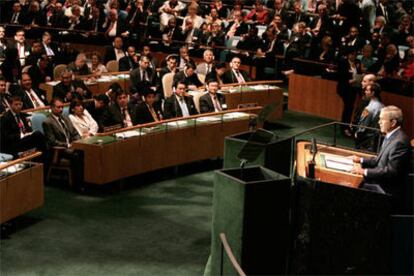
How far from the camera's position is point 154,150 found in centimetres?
1108

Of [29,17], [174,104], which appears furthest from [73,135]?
[29,17]

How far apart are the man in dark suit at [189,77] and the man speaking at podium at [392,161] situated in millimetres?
6601

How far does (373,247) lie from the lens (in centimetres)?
684

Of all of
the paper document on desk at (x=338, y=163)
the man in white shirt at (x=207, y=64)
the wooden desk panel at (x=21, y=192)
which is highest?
the man in white shirt at (x=207, y=64)

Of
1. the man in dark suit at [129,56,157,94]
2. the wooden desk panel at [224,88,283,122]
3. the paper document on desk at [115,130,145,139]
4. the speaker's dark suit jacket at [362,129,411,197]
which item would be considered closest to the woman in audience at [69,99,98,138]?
the paper document on desk at [115,130,145,139]

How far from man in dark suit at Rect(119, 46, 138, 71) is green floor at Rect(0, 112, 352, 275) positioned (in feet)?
15.6

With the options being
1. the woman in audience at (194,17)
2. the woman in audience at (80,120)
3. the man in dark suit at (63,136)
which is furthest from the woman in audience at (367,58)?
the man in dark suit at (63,136)

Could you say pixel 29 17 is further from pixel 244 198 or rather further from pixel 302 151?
pixel 244 198

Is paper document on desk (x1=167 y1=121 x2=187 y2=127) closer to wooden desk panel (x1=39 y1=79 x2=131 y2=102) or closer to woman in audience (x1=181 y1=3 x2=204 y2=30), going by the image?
wooden desk panel (x1=39 y1=79 x2=131 y2=102)

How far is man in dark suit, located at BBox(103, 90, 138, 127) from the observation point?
11406mm

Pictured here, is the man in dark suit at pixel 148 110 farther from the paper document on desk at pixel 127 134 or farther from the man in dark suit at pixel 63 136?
the man in dark suit at pixel 63 136

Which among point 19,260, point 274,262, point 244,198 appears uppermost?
point 244,198

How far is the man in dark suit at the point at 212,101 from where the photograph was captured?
1252 cm

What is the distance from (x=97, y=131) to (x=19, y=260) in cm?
330
